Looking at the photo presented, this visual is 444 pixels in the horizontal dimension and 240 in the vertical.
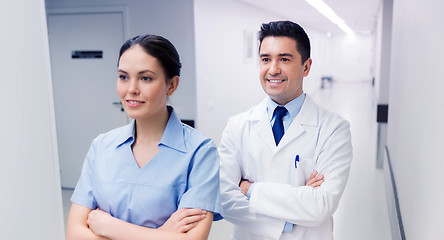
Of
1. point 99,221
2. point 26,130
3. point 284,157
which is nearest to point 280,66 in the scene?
point 284,157

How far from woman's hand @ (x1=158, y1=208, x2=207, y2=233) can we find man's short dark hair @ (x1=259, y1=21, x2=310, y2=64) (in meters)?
0.71

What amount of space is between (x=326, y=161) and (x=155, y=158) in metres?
0.68

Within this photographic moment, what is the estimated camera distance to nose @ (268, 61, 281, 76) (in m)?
1.44

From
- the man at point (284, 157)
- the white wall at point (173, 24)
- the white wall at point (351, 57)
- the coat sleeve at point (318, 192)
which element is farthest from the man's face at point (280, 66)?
the white wall at point (351, 57)

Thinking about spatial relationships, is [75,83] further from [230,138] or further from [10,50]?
[230,138]

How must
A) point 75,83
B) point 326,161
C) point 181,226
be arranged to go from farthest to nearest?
point 75,83
point 326,161
point 181,226

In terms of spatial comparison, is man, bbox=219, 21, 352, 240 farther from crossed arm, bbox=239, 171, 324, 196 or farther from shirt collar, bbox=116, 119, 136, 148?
shirt collar, bbox=116, 119, 136, 148

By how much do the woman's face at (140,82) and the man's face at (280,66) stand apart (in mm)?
448

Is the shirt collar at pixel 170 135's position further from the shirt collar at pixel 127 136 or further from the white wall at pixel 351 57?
the white wall at pixel 351 57

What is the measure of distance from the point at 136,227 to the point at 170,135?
31 centimetres

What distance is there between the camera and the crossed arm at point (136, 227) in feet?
3.86

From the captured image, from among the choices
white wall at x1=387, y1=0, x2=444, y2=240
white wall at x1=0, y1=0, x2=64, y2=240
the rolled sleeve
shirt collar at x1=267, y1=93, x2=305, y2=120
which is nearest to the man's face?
shirt collar at x1=267, y1=93, x2=305, y2=120

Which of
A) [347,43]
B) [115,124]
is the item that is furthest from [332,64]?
[115,124]

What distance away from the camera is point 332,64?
854 inches
